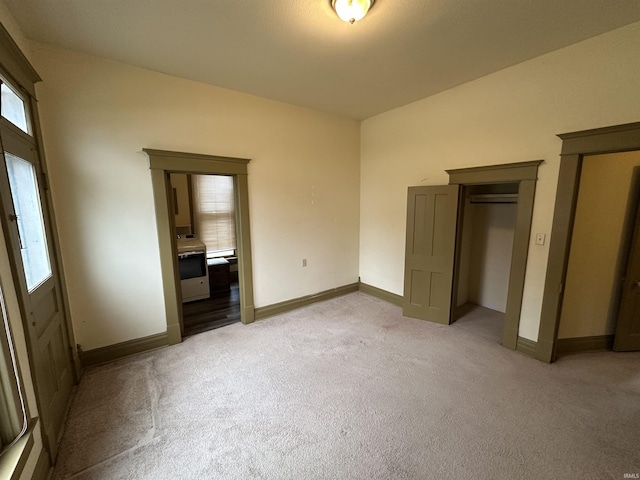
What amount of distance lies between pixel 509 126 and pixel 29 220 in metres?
4.57

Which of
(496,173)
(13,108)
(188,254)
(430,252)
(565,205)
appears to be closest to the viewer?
(13,108)

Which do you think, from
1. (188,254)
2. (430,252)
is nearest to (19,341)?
(188,254)

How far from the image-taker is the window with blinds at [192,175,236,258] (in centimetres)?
551

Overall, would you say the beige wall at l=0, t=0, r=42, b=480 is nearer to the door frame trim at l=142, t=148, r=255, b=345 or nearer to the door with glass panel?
the door with glass panel

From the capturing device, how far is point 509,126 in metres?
2.86

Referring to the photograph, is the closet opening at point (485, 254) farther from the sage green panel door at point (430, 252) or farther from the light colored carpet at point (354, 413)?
the light colored carpet at point (354, 413)

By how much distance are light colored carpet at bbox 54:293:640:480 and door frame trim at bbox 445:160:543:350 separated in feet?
1.11

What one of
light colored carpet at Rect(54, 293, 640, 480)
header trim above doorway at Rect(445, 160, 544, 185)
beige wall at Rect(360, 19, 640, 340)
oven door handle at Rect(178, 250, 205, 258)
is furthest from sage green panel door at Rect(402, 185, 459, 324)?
oven door handle at Rect(178, 250, 205, 258)

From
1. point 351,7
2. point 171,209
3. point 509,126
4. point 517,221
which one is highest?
point 351,7

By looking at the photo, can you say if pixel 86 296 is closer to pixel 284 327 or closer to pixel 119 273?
pixel 119 273

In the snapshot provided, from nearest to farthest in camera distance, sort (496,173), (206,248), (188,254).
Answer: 1. (496,173)
2. (188,254)
3. (206,248)

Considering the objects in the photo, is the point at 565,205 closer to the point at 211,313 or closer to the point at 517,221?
the point at 517,221

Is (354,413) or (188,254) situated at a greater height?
(188,254)

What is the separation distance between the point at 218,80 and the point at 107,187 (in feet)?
5.54
